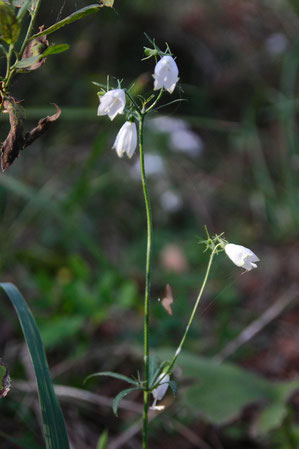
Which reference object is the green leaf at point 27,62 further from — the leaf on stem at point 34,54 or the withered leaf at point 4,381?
the withered leaf at point 4,381

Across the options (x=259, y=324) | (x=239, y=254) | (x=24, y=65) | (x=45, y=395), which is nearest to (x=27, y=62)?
(x=24, y=65)

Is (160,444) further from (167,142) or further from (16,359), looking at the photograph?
(167,142)

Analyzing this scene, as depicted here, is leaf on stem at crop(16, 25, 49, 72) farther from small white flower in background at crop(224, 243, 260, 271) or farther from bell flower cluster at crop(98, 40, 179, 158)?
small white flower in background at crop(224, 243, 260, 271)

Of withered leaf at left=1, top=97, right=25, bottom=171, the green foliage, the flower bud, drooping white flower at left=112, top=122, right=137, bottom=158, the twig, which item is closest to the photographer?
the flower bud

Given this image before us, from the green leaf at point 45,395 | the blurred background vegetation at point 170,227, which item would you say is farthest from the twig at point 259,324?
the green leaf at point 45,395

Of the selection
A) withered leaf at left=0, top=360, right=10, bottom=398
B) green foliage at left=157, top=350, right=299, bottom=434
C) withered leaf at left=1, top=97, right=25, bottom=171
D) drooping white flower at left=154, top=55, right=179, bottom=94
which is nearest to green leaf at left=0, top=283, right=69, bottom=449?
withered leaf at left=0, top=360, right=10, bottom=398

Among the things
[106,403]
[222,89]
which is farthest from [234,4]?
[106,403]
